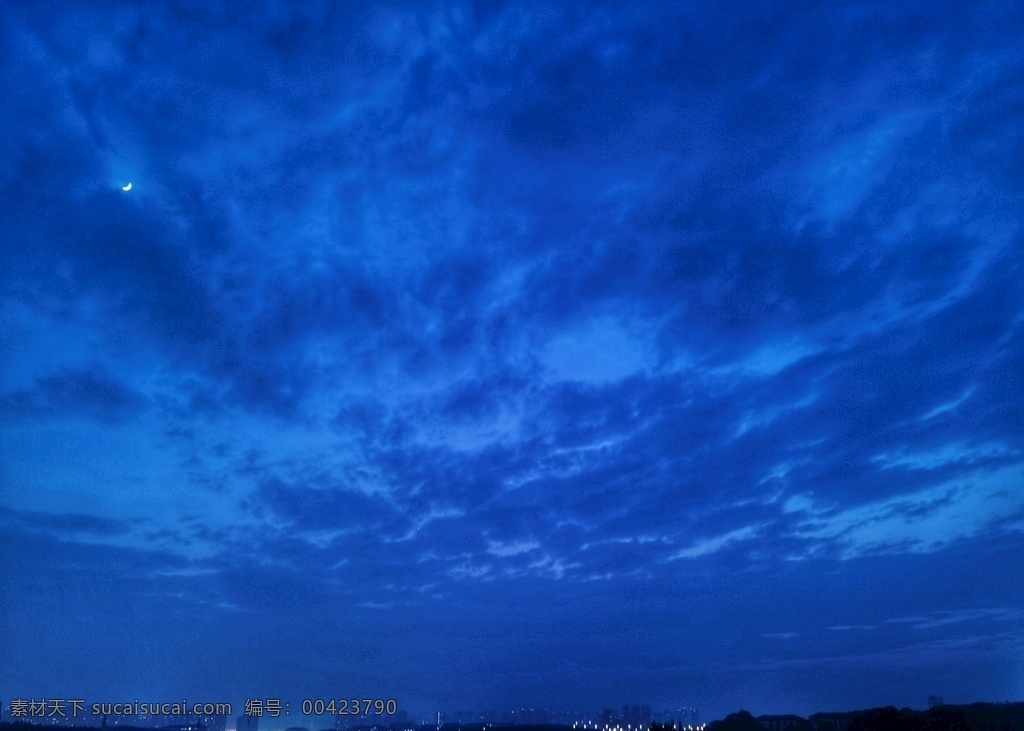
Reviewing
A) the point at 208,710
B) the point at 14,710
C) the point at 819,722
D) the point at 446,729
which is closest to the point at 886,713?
the point at 819,722

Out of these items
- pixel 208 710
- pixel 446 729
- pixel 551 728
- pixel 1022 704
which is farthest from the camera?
pixel 446 729

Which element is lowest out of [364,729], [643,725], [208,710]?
[643,725]

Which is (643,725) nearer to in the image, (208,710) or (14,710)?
(208,710)

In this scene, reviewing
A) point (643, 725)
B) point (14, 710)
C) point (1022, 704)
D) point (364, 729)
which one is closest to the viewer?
point (14, 710)

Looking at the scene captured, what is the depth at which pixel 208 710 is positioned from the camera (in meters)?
63.4

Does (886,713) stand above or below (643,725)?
above

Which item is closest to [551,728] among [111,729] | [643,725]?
[643,725]

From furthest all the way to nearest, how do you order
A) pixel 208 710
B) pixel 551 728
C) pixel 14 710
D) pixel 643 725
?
pixel 643 725
pixel 551 728
pixel 208 710
pixel 14 710

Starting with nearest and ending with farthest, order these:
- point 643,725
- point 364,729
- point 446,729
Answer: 1. point 364,729
2. point 446,729
3. point 643,725

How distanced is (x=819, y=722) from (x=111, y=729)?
11602 cm

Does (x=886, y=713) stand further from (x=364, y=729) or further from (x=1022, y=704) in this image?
(x=364, y=729)

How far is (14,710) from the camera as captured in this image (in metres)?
59.4

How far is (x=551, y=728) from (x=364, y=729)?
46162 mm

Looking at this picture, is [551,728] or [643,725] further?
[643,725]
